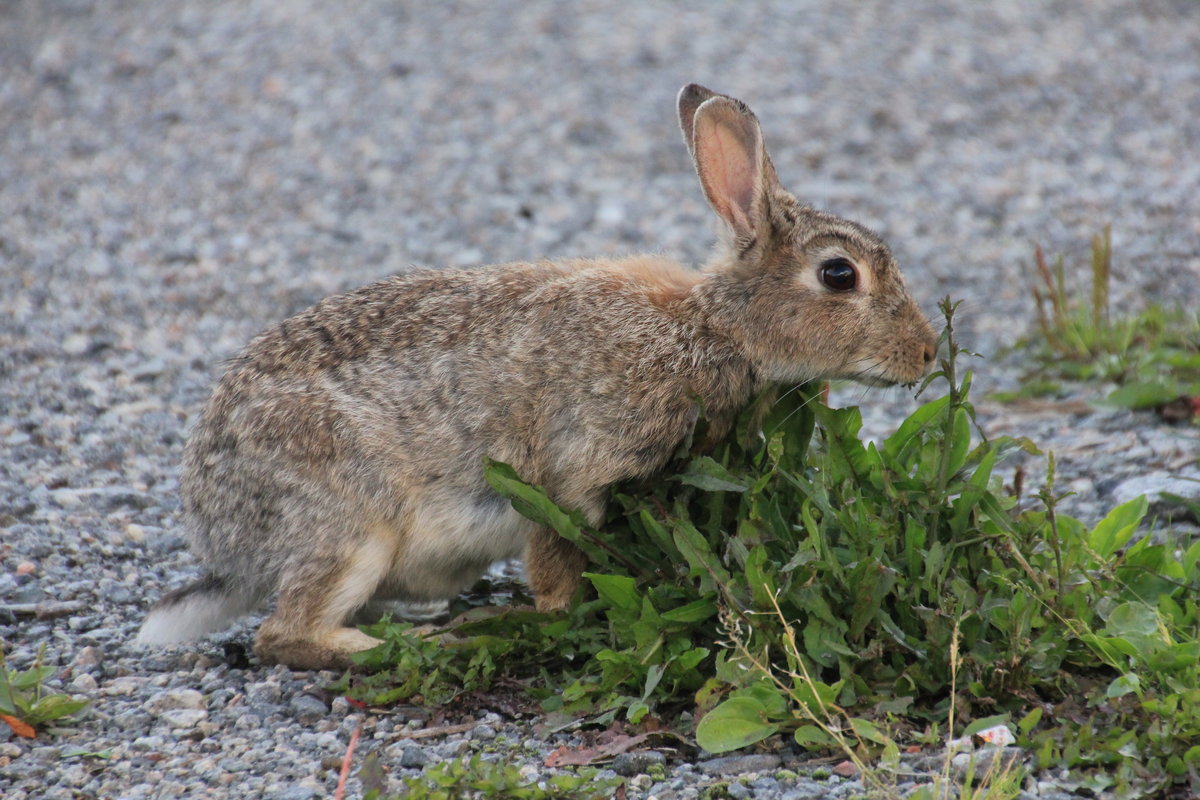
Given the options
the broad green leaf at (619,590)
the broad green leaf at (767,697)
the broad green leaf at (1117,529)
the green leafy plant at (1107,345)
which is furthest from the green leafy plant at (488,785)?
the green leafy plant at (1107,345)

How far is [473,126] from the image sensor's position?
11008 mm

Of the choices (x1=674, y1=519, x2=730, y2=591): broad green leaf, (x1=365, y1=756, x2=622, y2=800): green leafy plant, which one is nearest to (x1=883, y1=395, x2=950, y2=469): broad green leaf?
(x1=674, y1=519, x2=730, y2=591): broad green leaf

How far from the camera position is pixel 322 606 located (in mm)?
4902

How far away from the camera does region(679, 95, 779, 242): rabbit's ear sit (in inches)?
196

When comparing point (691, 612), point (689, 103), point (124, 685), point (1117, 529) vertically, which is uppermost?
point (689, 103)

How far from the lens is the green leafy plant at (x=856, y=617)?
397cm

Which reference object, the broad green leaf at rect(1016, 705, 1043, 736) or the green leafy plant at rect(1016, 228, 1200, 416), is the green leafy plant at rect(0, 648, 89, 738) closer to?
the broad green leaf at rect(1016, 705, 1043, 736)

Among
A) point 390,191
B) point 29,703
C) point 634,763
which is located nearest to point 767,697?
point 634,763

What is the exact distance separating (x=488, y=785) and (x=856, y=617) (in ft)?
4.05

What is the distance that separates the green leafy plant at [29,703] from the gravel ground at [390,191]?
0.25 feet

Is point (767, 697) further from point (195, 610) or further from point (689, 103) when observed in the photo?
point (689, 103)

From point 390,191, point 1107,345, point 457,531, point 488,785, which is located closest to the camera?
point 488,785

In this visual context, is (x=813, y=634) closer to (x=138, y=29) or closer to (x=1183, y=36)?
(x=1183, y=36)

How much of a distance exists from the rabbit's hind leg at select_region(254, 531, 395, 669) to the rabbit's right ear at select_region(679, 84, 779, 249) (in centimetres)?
174
